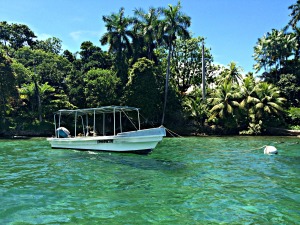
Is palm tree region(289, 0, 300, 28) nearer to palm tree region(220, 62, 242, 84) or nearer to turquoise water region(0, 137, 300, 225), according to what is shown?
palm tree region(220, 62, 242, 84)

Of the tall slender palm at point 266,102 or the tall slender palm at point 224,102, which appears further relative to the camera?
the tall slender palm at point 224,102

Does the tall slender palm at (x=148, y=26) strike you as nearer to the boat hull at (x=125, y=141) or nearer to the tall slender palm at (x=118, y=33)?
the tall slender palm at (x=118, y=33)

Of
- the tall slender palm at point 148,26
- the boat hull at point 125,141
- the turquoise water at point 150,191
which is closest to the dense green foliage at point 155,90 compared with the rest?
the tall slender palm at point 148,26

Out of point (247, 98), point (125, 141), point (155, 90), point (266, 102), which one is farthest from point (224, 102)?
point (125, 141)

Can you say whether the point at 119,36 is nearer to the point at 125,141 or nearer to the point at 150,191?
the point at 125,141

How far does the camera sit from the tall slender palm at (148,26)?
43.8 metres

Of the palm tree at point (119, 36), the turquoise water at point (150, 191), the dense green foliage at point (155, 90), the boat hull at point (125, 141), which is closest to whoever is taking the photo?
the turquoise water at point (150, 191)

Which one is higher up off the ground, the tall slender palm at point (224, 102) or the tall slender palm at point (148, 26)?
the tall slender palm at point (148, 26)

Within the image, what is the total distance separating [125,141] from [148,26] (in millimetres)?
29854

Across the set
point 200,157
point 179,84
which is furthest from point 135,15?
point 200,157

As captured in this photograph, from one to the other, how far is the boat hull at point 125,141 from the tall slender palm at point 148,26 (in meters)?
26.5

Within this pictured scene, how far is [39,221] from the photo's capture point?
7668 millimetres

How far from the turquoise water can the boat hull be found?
3.71ft

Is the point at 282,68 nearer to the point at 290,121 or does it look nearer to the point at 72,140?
the point at 290,121
